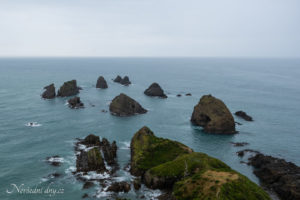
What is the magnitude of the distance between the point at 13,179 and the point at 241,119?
86916 millimetres

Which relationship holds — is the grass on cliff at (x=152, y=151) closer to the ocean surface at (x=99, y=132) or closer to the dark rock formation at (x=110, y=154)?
the ocean surface at (x=99, y=132)

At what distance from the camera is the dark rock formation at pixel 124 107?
104 metres

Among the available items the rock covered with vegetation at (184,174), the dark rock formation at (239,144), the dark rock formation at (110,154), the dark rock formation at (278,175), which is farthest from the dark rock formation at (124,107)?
the dark rock formation at (278,175)

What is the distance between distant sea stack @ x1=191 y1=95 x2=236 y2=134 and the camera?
84.2 m

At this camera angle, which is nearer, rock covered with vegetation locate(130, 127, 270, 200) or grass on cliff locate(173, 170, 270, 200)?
grass on cliff locate(173, 170, 270, 200)

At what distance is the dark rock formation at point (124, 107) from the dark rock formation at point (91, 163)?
1763 inches

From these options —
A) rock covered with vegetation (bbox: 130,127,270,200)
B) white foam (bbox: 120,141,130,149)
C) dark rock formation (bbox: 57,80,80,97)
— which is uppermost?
dark rock formation (bbox: 57,80,80,97)

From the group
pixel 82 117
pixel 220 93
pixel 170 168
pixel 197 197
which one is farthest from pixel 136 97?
pixel 197 197

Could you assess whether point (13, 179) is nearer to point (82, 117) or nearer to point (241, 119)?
point (82, 117)

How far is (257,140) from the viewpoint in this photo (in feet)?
260

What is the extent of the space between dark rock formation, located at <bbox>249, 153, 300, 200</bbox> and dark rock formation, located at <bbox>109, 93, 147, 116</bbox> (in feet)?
181

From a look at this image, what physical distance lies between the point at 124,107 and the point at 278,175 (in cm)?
6721

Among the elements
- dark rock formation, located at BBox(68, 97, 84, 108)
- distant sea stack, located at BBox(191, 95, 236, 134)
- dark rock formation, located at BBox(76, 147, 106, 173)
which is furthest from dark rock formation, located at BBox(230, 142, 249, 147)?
dark rock formation, located at BBox(68, 97, 84, 108)

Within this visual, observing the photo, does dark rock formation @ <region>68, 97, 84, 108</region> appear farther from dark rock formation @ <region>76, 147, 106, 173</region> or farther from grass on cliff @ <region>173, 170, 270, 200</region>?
grass on cliff @ <region>173, 170, 270, 200</region>
